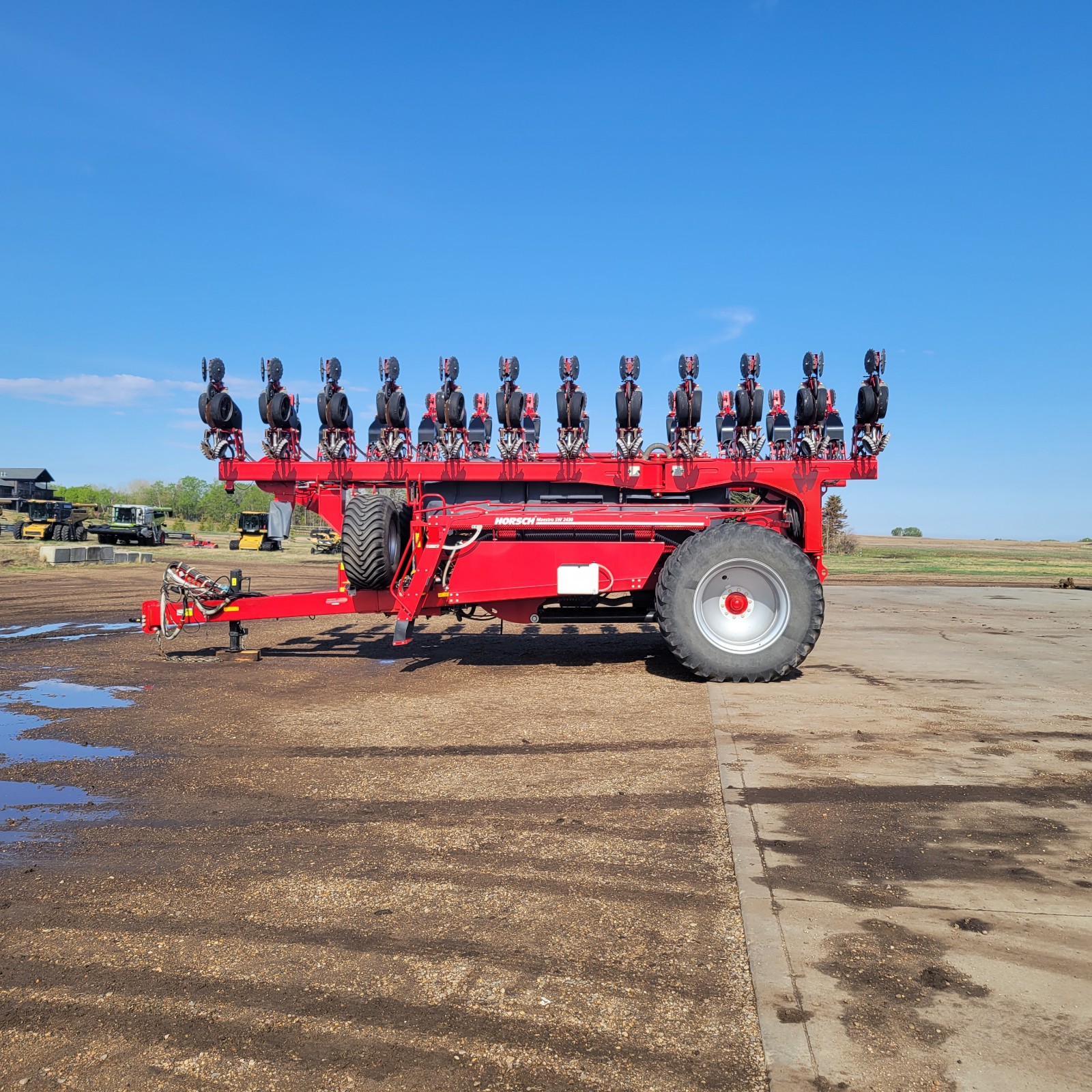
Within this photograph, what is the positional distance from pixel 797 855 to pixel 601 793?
1.22 meters

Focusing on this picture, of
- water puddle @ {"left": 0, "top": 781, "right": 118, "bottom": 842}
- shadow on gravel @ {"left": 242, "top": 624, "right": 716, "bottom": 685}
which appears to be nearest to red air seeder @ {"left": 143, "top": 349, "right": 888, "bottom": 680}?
shadow on gravel @ {"left": 242, "top": 624, "right": 716, "bottom": 685}

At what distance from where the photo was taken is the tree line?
69.8 m

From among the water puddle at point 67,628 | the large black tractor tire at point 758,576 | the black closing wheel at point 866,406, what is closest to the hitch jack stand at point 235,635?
the water puddle at point 67,628

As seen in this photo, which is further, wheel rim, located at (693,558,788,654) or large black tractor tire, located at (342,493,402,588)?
large black tractor tire, located at (342,493,402,588)

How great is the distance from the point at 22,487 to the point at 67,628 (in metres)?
61.1

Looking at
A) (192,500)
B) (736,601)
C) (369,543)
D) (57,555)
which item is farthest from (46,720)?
(192,500)

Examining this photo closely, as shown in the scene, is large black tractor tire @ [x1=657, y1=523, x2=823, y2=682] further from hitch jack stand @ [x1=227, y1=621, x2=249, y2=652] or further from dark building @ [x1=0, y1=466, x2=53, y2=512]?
dark building @ [x1=0, y1=466, x2=53, y2=512]

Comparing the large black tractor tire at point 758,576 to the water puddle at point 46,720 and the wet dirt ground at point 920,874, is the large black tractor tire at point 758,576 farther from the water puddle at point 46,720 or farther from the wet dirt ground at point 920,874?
the water puddle at point 46,720

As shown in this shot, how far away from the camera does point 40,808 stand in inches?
172

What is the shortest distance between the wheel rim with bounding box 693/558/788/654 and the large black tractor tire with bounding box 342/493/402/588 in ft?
10.1

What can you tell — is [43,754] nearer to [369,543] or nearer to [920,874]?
[369,543]

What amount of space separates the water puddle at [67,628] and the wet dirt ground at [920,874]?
8.52 m

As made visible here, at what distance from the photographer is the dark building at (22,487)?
56.7 m

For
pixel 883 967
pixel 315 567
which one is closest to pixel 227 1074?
pixel 883 967
